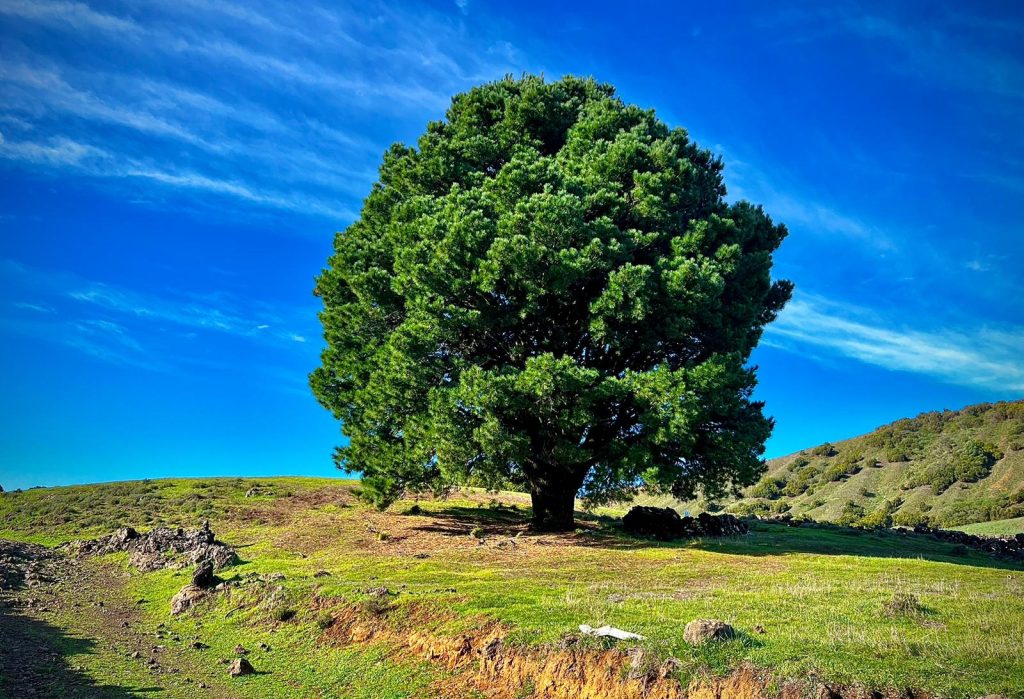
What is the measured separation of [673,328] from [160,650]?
18.3m

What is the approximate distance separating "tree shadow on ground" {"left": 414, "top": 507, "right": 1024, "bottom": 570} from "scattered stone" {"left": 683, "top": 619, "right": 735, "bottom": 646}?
482 inches

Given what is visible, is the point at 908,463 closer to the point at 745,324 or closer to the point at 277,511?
the point at 745,324

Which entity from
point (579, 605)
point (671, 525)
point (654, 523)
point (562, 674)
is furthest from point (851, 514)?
point (562, 674)

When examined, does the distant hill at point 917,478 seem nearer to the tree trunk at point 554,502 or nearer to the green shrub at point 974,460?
the green shrub at point 974,460

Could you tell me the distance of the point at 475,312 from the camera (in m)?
22.9

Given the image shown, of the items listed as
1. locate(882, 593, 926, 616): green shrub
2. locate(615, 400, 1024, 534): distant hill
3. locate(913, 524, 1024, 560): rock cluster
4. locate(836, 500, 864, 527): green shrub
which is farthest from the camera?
locate(836, 500, 864, 527): green shrub

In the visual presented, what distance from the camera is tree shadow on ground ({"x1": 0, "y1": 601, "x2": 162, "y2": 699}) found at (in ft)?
34.3

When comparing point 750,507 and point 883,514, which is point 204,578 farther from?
point 750,507

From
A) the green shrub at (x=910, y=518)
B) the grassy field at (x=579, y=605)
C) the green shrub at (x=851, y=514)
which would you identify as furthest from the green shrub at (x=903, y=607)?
the green shrub at (x=851, y=514)

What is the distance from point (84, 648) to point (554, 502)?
1764 cm

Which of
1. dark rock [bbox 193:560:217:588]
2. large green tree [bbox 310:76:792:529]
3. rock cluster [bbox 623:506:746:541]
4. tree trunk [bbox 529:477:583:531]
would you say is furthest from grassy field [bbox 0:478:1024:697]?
large green tree [bbox 310:76:792:529]

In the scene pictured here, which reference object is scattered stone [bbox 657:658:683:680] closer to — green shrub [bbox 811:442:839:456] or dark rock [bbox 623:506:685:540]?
dark rock [bbox 623:506:685:540]

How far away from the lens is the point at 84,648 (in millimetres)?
13375

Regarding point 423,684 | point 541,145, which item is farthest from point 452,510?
point 423,684
